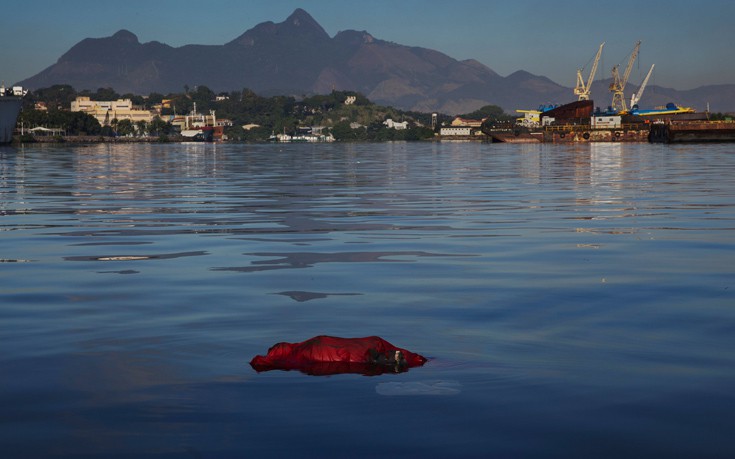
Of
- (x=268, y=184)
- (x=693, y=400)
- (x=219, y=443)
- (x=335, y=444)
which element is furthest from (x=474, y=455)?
(x=268, y=184)

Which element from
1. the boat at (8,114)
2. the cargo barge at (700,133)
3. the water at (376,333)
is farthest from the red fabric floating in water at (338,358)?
the boat at (8,114)

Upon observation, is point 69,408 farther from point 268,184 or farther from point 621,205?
point 268,184

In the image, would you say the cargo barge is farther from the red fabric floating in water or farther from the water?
the red fabric floating in water

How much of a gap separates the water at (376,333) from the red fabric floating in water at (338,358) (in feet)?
0.67

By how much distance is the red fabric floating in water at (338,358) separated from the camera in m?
9.38

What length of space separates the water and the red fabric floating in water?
0.20 meters

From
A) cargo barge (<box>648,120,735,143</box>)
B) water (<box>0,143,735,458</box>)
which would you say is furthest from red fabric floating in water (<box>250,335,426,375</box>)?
cargo barge (<box>648,120,735,143</box>)

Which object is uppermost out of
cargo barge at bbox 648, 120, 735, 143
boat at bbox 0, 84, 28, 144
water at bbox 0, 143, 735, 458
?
boat at bbox 0, 84, 28, 144

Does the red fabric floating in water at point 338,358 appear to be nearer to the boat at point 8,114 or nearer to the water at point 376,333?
the water at point 376,333

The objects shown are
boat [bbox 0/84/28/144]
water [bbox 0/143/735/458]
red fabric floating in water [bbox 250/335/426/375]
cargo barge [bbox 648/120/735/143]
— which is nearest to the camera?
water [bbox 0/143/735/458]

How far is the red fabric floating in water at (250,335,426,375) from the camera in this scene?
938cm

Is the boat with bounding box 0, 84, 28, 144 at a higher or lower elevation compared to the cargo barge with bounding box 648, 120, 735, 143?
higher

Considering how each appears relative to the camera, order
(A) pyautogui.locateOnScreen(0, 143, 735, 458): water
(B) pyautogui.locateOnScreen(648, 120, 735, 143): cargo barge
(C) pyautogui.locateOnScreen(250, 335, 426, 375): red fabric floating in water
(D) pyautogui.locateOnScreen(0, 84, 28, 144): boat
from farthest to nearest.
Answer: (D) pyautogui.locateOnScreen(0, 84, 28, 144): boat → (B) pyautogui.locateOnScreen(648, 120, 735, 143): cargo barge → (C) pyautogui.locateOnScreen(250, 335, 426, 375): red fabric floating in water → (A) pyautogui.locateOnScreen(0, 143, 735, 458): water

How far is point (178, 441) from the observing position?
7125 millimetres
